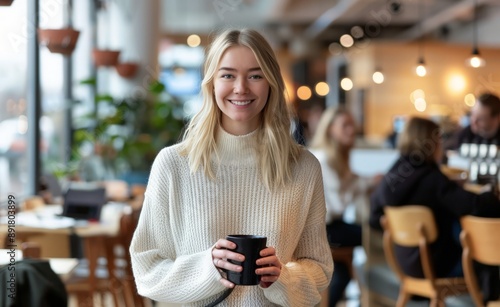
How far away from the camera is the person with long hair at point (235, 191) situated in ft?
6.61

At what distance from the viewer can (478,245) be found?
439 cm

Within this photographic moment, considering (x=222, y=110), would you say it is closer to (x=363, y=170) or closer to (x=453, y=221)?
(x=453, y=221)

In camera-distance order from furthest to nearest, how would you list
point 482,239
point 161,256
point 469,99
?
1. point 469,99
2. point 482,239
3. point 161,256

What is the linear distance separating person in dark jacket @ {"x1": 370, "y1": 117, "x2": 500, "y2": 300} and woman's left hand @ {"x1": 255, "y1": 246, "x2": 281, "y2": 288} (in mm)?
3064

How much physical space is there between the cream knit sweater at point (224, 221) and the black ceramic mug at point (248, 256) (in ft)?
0.52

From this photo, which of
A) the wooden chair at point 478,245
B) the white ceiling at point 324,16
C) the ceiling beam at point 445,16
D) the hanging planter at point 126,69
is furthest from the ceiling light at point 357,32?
the wooden chair at point 478,245

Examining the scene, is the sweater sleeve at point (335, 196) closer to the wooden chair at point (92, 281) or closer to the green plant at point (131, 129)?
the wooden chair at point (92, 281)

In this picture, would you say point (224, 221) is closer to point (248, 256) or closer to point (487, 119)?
point (248, 256)

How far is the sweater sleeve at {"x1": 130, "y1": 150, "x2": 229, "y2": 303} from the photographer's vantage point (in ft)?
6.63

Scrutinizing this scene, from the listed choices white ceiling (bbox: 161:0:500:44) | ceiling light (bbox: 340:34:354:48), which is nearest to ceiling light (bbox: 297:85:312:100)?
white ceiling (bbox: 161:0:500:44)

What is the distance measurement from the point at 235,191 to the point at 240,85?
0.83 feet

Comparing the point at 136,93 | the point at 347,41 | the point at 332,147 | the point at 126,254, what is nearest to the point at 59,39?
the point at 126,254

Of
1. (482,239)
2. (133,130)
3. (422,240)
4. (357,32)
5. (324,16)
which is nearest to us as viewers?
(482,239)

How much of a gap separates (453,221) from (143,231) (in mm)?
3415
